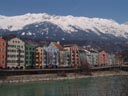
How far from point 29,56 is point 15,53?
10.9 metres

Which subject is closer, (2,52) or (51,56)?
(2,52)

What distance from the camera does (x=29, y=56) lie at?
162625 millimetres

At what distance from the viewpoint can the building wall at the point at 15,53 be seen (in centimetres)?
15025

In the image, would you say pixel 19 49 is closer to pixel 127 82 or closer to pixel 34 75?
pixel 34 75

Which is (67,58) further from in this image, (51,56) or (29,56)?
(29,56)

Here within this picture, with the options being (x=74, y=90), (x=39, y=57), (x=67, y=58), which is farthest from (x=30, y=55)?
(x=74, y=90)

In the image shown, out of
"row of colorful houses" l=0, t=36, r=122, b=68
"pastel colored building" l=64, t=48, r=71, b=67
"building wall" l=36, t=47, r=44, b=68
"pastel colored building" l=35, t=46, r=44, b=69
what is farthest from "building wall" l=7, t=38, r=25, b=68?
"pastel colored building" l=64, t=48, r=71, b=67

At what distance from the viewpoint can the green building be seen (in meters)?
161

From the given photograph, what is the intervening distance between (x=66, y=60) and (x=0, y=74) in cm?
8137

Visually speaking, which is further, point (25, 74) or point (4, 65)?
point (4, 65)

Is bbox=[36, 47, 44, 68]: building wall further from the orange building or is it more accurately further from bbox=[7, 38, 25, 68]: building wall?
the orange building

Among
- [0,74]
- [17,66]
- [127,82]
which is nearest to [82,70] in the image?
[17,66]

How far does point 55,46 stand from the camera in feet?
628

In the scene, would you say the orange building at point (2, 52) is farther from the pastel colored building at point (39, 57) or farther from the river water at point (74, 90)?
the river water at point (74, 90)
